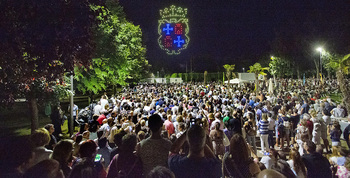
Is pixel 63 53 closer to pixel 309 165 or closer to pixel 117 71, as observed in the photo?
pixel 309 165

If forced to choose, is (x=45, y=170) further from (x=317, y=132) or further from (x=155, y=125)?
(x=317, y=132)

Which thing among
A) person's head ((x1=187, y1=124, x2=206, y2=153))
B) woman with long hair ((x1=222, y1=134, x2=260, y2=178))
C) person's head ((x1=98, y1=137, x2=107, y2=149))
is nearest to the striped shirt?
woman with long hair ((x1=222, y1=134, x2=260, y2=178))

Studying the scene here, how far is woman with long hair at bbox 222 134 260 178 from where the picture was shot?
10.3ft

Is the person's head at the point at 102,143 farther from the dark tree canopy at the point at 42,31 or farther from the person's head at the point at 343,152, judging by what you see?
the person's head at the point at 343,152

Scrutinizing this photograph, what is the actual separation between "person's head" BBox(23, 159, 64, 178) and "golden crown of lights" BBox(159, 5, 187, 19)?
5061 centimetres

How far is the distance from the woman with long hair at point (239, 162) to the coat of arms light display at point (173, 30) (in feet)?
158

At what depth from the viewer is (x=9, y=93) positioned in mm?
5809

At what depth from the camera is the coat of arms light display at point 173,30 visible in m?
50.9

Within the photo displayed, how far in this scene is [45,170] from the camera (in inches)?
105

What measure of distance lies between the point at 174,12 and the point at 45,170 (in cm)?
5153

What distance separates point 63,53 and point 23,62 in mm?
877

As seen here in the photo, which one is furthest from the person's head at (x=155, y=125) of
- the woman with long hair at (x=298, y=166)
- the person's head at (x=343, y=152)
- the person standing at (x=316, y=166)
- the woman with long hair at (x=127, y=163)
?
the person's head at (x=343, y=152)

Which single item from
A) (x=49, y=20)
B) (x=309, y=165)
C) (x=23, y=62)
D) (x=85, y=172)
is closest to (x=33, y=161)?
(x=85, y=172)

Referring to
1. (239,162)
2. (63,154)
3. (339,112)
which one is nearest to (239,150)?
(239,162)
